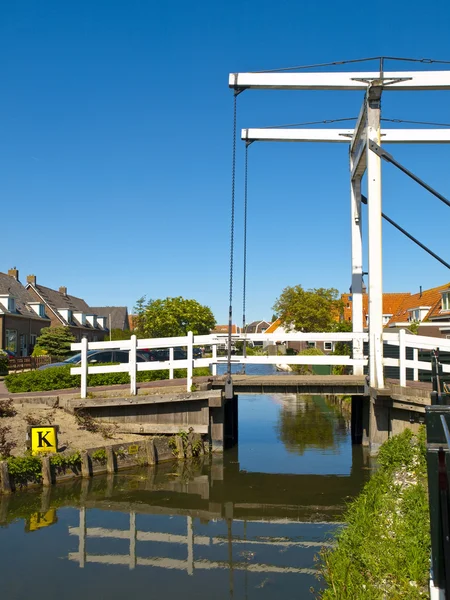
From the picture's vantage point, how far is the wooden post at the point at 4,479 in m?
9.53

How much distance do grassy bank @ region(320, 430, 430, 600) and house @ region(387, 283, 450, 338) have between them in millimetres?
25812

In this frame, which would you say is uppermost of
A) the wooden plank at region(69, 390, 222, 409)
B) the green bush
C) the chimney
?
the chimney

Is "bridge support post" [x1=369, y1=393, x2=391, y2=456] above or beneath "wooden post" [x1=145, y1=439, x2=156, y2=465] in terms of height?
above

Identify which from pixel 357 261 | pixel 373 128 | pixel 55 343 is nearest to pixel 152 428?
pixel 357 261

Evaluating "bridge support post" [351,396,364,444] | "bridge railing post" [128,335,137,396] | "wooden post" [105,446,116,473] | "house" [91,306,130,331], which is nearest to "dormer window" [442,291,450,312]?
"bridge support post" [351,396,364,444]

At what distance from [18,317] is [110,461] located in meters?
33.7

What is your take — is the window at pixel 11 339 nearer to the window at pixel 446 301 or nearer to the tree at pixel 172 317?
the tree at pixel 172 317

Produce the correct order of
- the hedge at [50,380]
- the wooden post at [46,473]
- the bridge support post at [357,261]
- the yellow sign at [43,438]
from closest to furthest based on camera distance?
the wooden post at [46,473]
the yellow sign at [43,438]
the bridge support post at [357,261]
the hedge at [50,380]

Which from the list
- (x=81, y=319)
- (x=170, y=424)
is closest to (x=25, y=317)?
(x=81, y=319)

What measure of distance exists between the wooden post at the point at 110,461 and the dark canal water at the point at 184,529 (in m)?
0.29

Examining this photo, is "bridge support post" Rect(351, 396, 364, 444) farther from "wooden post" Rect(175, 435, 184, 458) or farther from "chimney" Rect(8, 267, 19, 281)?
"chimney" Rect(8, 267, 19, 281)

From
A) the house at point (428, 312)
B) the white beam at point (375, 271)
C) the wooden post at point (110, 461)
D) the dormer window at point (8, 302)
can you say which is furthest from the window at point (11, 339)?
the white beam at point (375, 271)

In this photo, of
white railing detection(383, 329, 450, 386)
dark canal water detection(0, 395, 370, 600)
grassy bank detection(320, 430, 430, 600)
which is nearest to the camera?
grassy bank detection(320, 430, 430, 600)

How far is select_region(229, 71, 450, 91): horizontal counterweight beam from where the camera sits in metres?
12.2
